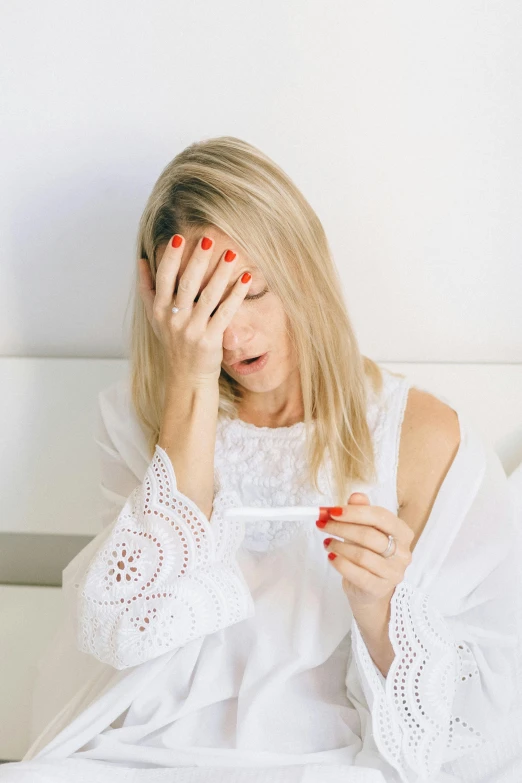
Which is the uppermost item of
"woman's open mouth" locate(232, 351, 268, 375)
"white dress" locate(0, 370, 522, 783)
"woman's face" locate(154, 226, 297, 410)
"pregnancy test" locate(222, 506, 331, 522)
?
"woman's face" locate(154, 226, 297, 410)

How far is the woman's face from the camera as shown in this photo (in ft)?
3.43

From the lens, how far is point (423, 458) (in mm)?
1118

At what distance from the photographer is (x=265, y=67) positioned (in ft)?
4.41

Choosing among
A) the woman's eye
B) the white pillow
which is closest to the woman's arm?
the woman's eye

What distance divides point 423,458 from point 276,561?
261 mm

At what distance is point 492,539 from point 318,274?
44 centimetres

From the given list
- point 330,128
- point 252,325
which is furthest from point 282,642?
point 330,128

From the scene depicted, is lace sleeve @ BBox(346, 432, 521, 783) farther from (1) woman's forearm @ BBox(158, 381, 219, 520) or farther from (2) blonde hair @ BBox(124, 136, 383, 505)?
(1) woman's forearm @ BBox(158, 381, 219, 520)

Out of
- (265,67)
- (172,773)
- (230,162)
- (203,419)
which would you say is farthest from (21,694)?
(265,67)

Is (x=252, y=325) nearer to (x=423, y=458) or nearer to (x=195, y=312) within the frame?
(x=195, y=312)

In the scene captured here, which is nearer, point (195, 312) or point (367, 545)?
point (367, 545)

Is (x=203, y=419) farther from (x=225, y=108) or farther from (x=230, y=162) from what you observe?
(x=225, y=108)

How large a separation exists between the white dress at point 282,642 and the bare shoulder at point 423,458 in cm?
2

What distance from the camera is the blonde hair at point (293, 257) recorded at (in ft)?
3.47
